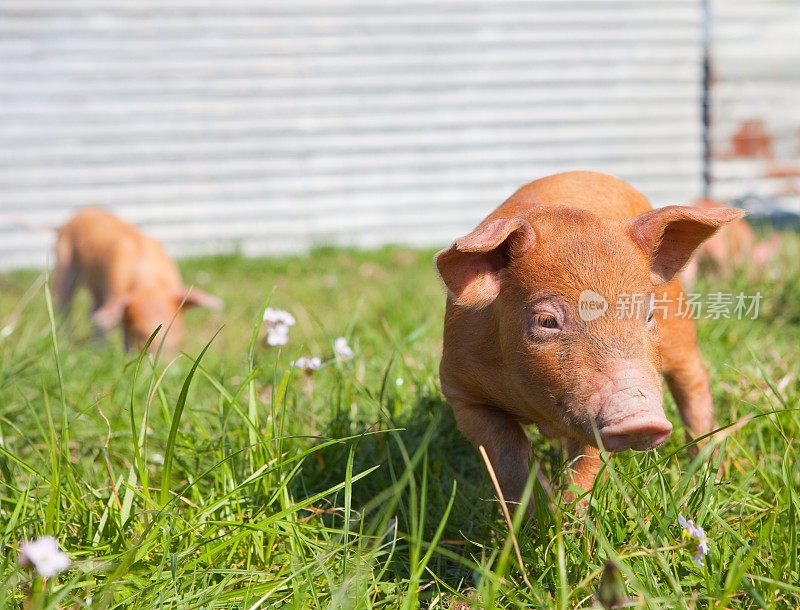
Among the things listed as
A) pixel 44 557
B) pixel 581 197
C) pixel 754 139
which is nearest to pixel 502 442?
pixel 581 197

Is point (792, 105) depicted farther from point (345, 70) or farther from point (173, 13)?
point (173, 13)

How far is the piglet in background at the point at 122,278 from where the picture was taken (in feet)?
16.9

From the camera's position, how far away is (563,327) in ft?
6.06

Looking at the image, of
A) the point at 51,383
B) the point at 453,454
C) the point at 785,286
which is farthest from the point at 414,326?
the point at 785,286

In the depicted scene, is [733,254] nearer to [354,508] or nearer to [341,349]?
[341,349]

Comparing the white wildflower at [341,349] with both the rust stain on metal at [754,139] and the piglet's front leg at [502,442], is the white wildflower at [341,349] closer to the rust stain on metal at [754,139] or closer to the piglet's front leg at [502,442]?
the piglet's front leg at [502,442]

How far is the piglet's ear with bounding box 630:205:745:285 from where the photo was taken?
1.97 m

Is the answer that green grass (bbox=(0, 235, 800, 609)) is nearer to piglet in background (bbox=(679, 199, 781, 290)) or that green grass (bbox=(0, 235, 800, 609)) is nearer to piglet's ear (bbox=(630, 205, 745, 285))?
piglet's ear (bbox=(630, 205, 745, 285))

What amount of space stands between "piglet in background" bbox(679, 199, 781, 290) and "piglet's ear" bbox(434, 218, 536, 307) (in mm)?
3067

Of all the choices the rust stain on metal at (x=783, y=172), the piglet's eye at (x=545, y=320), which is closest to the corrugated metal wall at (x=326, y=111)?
the rust stain on metal at (x=783, y=172)

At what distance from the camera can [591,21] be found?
27.1 feet

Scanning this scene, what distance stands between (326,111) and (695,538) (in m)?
7.24

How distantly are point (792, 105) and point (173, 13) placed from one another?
23.3ft

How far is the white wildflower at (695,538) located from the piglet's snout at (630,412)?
247 millimetres
